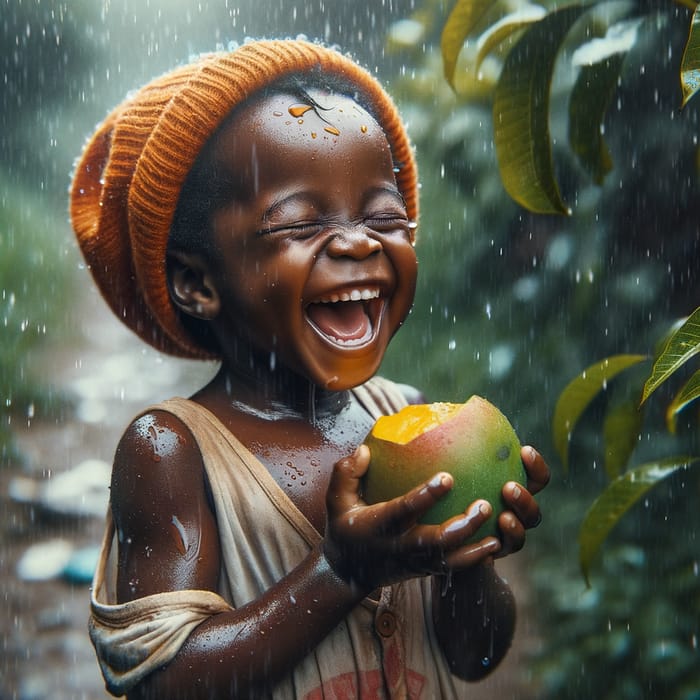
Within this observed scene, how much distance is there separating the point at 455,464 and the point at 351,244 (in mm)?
277

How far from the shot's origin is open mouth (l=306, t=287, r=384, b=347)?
125cm

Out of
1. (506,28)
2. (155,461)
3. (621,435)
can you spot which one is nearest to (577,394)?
(621,435)

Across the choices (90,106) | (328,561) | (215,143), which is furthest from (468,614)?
(90,106)

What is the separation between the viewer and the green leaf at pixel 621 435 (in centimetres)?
181

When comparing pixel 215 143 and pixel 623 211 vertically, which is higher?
pixel 215 143

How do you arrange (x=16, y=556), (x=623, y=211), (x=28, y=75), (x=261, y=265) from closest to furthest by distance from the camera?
1. (x=261, y=265)
2. (x=623, y=211)
3. (x=16, y=556)
4. (x=28, y=75)

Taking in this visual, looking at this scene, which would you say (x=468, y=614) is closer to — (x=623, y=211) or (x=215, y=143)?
(x=215, y=143)

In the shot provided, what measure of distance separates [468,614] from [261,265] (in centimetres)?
47

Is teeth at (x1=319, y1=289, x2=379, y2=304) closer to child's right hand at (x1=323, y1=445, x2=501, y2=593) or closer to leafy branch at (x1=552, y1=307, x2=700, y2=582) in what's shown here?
child's right hand at (x1=323, y1=445, x2=501, y2=593)

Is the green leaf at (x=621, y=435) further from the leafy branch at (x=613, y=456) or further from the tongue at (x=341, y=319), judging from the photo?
the tongue at (x=341, y=319)

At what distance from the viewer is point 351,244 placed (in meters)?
1.22

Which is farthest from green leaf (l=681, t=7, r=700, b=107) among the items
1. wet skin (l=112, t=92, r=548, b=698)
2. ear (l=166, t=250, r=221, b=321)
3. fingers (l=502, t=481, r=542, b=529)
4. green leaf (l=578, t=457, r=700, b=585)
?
green leaf (l=578, t=457, r=700, b=585)

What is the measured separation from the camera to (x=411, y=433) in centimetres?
115

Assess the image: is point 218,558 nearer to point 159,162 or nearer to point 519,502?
point 519,502
